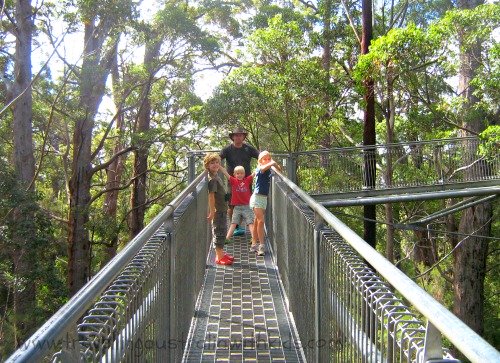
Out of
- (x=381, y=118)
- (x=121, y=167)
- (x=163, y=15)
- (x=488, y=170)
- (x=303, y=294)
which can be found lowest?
(x=303, y=294)

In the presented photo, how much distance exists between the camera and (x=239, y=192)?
327 inches

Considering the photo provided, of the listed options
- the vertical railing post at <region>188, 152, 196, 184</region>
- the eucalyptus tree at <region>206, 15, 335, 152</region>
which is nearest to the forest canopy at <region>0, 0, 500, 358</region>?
the eucalyptus tree at <region>206, 15, 335, 152</region>

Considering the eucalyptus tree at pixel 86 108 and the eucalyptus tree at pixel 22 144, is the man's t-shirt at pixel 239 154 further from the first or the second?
the eucalyptus tree at pixel 86 108

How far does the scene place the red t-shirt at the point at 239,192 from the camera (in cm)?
829

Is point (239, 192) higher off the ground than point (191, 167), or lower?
lower

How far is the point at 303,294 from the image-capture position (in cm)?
486

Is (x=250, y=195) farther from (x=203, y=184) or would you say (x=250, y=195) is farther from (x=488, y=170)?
(x=488, y=170)

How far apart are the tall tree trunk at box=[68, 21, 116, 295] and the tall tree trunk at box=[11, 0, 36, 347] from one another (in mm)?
1506

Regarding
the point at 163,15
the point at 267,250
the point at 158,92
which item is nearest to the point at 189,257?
the point at 267,250

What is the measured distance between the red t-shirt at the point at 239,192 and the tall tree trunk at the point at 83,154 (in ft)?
40.6

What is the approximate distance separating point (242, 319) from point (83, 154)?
15910 millimetres

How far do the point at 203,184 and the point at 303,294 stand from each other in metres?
3.21

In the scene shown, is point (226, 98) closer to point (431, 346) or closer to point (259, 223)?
point (259, 223)

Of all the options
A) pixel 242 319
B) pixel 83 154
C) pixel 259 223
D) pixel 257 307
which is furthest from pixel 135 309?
pixel 83 154
